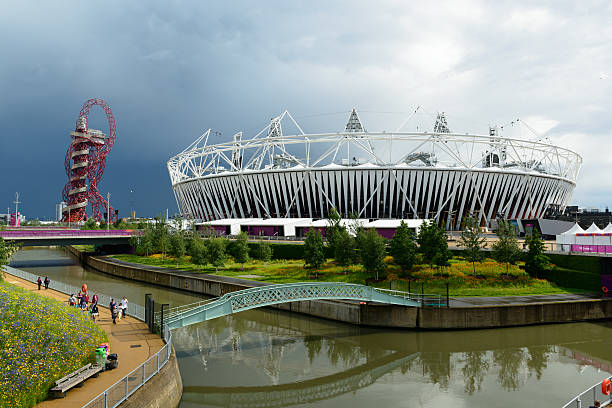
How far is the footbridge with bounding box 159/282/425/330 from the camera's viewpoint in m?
17.7

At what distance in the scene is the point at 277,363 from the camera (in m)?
18.1

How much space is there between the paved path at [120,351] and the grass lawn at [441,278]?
613 inches

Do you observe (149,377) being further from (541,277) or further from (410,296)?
(541,277)

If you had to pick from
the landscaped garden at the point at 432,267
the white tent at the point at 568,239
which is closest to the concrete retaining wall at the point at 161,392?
the landscaped garden at the point at 432,267

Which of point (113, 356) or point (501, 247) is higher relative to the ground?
point (501, 247)

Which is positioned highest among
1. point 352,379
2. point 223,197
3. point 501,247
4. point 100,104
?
point 100,104

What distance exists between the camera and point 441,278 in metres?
30.0

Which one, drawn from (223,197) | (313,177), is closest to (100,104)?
(223,197)

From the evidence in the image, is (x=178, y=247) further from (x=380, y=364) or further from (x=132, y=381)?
(x=132, y=381)

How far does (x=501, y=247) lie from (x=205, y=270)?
2536cm

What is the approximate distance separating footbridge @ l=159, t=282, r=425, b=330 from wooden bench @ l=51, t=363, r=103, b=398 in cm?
490

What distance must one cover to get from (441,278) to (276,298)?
45.9ft

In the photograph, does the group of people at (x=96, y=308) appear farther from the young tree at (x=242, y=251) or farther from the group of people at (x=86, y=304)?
the young tree at (x=242, y=251)

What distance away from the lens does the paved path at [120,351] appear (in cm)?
992
